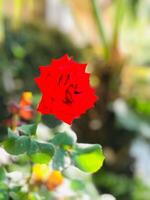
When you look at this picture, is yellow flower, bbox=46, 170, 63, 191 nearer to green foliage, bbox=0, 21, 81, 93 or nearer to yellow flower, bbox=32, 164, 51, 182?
yellow flower, bbox=32, 164, 51, 182

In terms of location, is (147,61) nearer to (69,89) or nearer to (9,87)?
(9,87)

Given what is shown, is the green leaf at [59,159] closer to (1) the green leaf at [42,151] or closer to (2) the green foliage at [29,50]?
(1) the green leaf at [42,151]

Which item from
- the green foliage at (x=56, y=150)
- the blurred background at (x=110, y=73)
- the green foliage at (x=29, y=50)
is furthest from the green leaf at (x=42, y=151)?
the green foliage at (x=29, y=50)

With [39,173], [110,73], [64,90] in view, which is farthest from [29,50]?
[64,90]

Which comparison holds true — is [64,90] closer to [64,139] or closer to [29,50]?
[64,139]

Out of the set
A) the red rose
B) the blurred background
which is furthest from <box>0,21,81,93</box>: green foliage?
the red rose
